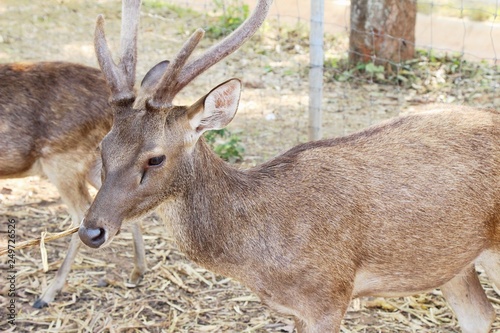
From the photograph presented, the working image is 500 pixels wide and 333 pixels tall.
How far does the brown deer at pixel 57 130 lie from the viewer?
6.10 metres

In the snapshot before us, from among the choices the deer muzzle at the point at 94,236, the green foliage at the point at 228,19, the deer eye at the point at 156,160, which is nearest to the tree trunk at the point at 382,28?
the green foliage at the point at 228,19

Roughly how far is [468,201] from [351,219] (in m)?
0.71

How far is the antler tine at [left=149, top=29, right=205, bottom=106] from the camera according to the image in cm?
426

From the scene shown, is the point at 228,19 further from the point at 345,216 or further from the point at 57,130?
the point at 345,216

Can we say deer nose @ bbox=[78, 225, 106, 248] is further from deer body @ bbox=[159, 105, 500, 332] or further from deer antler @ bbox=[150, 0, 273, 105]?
deer antler @ bbox=[150, 0, 273, 105]

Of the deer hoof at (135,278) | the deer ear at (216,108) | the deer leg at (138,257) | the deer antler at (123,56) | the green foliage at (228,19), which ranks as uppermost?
the deer antler at (123,56)

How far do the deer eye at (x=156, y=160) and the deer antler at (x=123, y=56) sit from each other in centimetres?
40

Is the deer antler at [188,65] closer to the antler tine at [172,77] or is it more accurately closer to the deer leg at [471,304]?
the antler tine at [172,77]

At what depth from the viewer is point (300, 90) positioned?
399 inches

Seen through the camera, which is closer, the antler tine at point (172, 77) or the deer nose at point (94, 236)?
the deer nose at point (94, 236)

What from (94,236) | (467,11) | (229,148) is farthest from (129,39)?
(467,11)

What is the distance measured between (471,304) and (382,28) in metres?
5.33

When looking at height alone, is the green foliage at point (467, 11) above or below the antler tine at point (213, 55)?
below

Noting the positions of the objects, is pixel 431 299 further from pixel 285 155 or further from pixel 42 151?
pixel 42 151
